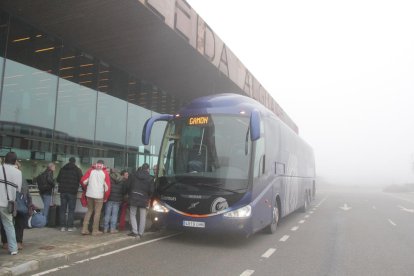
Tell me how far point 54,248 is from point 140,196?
7.94 feet

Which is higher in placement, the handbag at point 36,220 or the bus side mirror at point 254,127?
the bus side mirror at point 254,127

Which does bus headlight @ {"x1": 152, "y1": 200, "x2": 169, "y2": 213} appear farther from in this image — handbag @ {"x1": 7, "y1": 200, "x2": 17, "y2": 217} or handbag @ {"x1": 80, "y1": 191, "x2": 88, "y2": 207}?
handbag @ {"x1": 7, "y1": 200, "x2": 17, "y2": 217}

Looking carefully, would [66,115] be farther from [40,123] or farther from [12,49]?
[12,49]

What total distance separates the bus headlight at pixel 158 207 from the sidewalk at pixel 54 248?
0.87 meters

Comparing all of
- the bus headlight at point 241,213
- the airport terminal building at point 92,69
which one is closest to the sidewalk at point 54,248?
the bus headlight at point 241,213

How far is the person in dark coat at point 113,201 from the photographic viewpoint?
30.6ft

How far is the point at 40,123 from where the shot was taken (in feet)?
41.9

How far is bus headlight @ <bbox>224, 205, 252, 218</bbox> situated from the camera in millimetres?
8188

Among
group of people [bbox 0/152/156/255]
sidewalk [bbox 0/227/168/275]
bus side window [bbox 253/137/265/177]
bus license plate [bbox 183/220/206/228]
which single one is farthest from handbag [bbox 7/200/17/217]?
bus side window [bbox 253/137/265/177]

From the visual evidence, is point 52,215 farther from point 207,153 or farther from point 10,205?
point 207,153

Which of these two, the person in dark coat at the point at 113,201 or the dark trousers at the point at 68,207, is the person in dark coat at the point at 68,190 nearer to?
the dark trousers at the point at 68,207

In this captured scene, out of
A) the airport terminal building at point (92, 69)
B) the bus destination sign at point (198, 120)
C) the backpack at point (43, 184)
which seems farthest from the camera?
the airport terminal building at point (92, 69)

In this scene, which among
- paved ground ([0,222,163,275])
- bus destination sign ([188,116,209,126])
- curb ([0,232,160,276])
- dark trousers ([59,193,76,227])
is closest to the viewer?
curb ([0,232,160,276])

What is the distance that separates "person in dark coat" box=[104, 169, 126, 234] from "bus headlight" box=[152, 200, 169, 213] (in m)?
1.00
